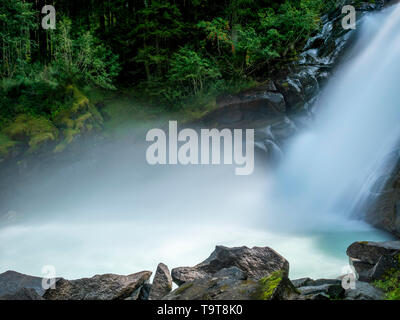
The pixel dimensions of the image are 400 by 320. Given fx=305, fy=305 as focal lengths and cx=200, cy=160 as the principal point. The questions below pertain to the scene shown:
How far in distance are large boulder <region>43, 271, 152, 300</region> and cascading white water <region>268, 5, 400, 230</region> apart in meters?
4.61

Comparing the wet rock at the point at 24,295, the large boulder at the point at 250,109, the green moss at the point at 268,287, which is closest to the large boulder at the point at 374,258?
the green moss at the point at 268,287

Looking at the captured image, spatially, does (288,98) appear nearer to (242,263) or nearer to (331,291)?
(242,263)

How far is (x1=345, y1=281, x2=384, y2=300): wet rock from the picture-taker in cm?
309

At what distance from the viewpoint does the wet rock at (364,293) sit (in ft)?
10.1

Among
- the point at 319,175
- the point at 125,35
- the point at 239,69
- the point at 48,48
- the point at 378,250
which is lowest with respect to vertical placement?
the point at 378,250

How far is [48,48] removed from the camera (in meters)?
12.5

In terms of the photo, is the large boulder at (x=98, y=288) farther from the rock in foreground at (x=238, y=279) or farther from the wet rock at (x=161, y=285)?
the rock in foreground at (x=238, y=279)

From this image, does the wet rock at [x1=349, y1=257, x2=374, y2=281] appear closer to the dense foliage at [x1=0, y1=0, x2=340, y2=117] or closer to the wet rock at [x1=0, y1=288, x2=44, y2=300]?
the wet rock at [x1=0, y1=288, x2=44, y2=300]

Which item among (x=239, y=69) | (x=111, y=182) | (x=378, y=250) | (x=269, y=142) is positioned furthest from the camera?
(x=239, y=69)

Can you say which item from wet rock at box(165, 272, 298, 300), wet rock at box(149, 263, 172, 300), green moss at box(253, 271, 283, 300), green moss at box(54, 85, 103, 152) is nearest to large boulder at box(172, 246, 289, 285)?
wet rock at box(149, 263, 172, 300)

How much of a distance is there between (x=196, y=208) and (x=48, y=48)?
9185mm

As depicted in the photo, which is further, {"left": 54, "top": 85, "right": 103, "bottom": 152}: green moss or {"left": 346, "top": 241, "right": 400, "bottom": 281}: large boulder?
{"left": 54, "top": 85, "right": 103, "bottom": 152}: green moss
